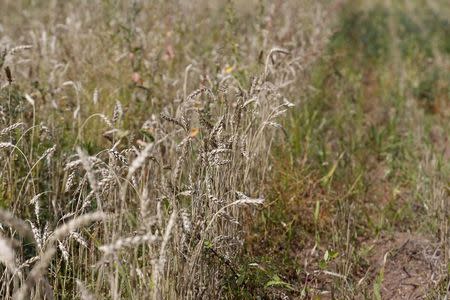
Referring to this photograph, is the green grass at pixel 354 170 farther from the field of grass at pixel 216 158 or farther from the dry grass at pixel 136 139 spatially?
the dry grass at pixel 136 139

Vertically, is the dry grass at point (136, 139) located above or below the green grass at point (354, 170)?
above

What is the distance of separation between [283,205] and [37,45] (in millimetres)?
1661

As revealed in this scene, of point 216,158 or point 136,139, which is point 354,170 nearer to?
point 136,139

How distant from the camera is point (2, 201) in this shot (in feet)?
7.71

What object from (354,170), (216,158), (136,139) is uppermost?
(216,158)

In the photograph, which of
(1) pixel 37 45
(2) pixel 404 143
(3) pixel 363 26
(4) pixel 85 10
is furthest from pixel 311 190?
(3) pixel 363 26

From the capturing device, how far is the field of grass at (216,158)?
200 cm

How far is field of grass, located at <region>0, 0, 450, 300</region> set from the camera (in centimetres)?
200

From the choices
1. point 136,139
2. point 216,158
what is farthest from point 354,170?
point 216,158

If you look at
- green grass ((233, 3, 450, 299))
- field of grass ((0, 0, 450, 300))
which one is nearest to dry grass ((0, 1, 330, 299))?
field of grass ((0, 0, 450, 300))

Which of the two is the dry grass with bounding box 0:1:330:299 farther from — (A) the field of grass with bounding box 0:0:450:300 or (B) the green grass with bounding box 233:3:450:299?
(B) the green grass with bounding box 233:3:450:299

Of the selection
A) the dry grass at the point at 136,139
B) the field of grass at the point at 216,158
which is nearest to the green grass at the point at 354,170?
the field of grass at the point at 216,158

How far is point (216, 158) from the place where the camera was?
6.95 feet

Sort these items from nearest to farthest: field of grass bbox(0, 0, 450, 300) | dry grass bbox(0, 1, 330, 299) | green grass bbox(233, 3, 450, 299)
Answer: dry grass bbox(0, 1, 330, 299) < field of grass bbox(0, 0, 450, 300) < green grass bbox(233, 3, 450, 299)
